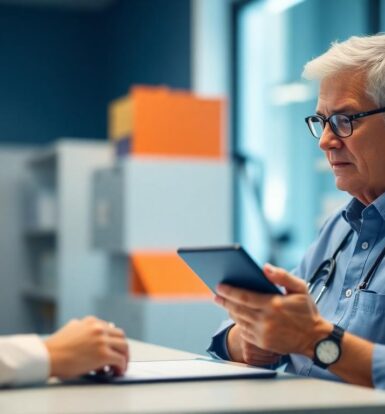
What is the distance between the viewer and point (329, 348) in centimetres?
139

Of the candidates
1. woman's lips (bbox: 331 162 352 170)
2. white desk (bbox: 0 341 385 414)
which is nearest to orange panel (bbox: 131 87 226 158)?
woman's lips (bbox: 331 162 352 170)

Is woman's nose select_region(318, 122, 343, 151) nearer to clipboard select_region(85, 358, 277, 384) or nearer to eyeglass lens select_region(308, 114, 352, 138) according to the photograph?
eyeglass lens select_region(308, 114, 352, 138)

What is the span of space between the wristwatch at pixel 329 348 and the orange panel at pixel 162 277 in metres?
2.72

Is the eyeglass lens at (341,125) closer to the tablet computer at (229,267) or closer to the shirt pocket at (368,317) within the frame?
the shirt pocket at (368,317)

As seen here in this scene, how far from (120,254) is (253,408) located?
3.52 meters

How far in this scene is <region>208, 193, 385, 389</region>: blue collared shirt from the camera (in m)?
1.57

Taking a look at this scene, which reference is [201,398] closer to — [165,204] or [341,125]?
[341,125]

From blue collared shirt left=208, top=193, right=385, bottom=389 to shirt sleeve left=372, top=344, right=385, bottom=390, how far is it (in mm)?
87

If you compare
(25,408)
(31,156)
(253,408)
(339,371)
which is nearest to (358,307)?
(339,371)

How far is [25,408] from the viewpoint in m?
1.04

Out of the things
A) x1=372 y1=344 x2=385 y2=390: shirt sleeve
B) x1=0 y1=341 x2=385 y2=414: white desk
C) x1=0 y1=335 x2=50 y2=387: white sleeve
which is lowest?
x1=372 y1=344 x2=385 y2=390: shirt sleeve

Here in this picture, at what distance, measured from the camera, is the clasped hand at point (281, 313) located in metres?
1.34

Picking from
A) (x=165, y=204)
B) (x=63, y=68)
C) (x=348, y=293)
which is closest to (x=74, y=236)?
(x=165, y=204)

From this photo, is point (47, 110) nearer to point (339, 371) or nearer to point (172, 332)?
point (172, 332)
